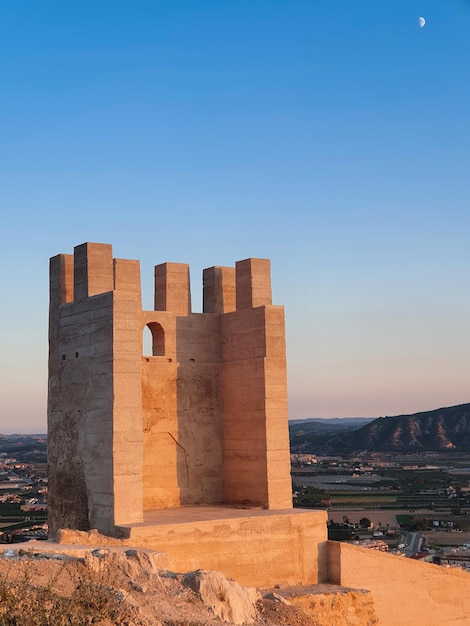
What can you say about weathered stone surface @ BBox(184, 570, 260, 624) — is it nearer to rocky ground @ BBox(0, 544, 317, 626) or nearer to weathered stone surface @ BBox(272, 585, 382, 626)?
rocky ground @ BBox(0, 544, 317, 626)

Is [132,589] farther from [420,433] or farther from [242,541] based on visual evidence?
[420,433]

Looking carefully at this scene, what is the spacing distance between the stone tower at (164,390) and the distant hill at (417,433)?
128 metres

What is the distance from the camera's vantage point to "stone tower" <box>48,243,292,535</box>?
1529 cm

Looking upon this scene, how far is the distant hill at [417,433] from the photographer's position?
478 ft

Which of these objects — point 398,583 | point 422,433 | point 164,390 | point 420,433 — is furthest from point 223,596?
point 420,433

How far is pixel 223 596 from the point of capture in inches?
446

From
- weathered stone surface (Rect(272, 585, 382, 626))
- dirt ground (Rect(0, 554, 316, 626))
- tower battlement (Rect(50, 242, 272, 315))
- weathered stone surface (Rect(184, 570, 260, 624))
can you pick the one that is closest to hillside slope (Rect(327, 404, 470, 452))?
tower battlement (Rect(50, 242, 272, 315))

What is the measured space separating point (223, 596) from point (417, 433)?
144 m

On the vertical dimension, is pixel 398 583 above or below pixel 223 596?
below

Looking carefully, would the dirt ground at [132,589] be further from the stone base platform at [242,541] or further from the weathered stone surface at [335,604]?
the stone base platform at [242,541]

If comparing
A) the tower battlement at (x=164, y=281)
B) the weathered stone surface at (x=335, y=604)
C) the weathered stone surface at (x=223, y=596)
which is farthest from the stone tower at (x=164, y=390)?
the weathered stone surface at (x=223, y=596)

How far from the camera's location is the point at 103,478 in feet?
49.8

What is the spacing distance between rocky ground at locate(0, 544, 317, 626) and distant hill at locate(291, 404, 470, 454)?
440ft

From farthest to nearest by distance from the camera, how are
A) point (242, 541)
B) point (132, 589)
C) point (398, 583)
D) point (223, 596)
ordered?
point (398, 583) < point (242, 541) < point (223, 596) < point (132, 589)
